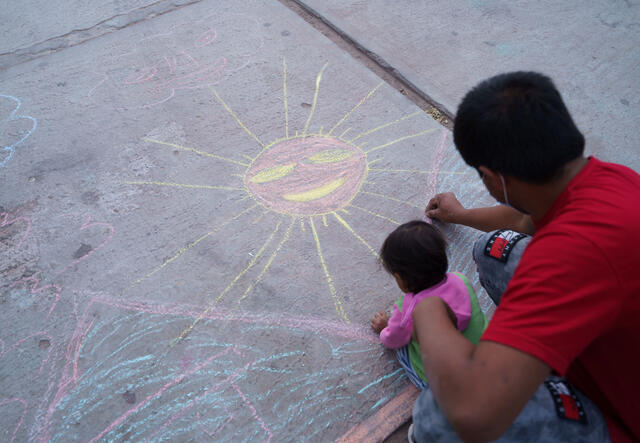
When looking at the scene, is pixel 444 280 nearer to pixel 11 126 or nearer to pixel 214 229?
pixel 214 229

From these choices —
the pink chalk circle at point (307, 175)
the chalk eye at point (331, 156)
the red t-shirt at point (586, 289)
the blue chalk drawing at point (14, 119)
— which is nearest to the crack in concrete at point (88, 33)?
the blue chalk drawing at point (14, 119)

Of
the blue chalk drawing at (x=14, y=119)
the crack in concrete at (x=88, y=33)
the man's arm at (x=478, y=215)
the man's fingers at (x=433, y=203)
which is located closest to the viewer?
the man's arm at (x=478, y=215)

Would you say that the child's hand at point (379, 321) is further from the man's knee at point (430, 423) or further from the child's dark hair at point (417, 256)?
the man's knee at point (430, 423)

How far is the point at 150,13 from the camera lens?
357cm

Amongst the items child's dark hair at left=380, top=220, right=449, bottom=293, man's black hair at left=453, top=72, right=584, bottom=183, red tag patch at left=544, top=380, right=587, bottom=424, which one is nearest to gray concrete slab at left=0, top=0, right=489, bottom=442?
child's dark hair at left=380, top=220, right=449, bottom=293

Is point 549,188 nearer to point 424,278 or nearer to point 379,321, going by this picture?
point 424,278

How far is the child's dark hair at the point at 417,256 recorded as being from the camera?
5.00 feet

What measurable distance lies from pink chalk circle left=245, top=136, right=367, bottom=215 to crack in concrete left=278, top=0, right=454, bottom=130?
633mm

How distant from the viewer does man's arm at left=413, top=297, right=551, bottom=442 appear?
0.99 m

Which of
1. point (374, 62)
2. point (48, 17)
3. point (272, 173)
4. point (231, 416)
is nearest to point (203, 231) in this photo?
point (272, 173)

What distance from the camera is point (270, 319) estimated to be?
1.89 meters

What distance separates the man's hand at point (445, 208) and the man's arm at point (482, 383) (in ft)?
3.30

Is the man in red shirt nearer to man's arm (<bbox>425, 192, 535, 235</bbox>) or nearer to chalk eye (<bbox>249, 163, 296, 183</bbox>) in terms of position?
man's arm (<bbox>425, 192, 535, 235</bbox>)

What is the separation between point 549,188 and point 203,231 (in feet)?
5.00
